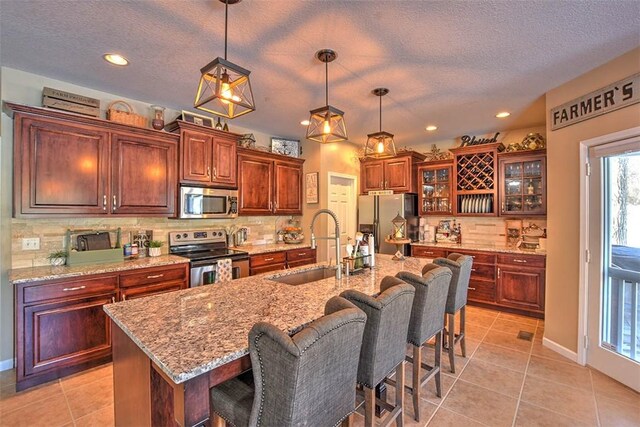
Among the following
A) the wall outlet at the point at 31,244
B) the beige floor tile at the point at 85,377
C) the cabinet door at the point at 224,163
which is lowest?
the beige floor tile at the point at 85,377

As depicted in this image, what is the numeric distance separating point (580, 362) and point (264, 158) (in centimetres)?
432

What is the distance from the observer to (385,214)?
5145 mm

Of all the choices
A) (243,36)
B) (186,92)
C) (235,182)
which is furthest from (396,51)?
(235,182)

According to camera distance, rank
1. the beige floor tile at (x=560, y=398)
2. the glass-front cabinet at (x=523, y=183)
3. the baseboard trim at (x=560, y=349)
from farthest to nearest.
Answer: the glass-front cabinet at (x=523, y=183), the baseboard trim at (x=560, y=349), the beige floor tile at (x=560, y=398)

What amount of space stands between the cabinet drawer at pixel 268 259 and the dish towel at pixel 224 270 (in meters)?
0.39

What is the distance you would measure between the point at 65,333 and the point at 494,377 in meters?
3.73

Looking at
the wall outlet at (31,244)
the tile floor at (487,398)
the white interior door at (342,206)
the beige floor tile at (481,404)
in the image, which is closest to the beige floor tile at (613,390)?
the tile floor at (487,398)

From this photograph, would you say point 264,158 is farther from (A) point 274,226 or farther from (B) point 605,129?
(B) point 605,129

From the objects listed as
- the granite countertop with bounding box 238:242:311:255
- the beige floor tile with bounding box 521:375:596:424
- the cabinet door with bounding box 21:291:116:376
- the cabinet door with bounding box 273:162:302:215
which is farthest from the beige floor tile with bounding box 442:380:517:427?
the cabinet door with bounding box 273:162:302:215

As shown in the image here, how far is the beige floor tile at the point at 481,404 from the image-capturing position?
2.04m

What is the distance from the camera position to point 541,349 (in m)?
3.06

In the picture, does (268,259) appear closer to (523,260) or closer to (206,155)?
(206,155)

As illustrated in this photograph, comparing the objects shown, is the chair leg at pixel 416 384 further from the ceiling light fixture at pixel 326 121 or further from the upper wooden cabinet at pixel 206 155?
the upper wooden cabinet at pixel 206 155

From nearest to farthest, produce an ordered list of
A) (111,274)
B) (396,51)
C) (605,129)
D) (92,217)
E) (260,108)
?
(396,51) → (605,129) → (111,274) → (92,217) → (260,108)
